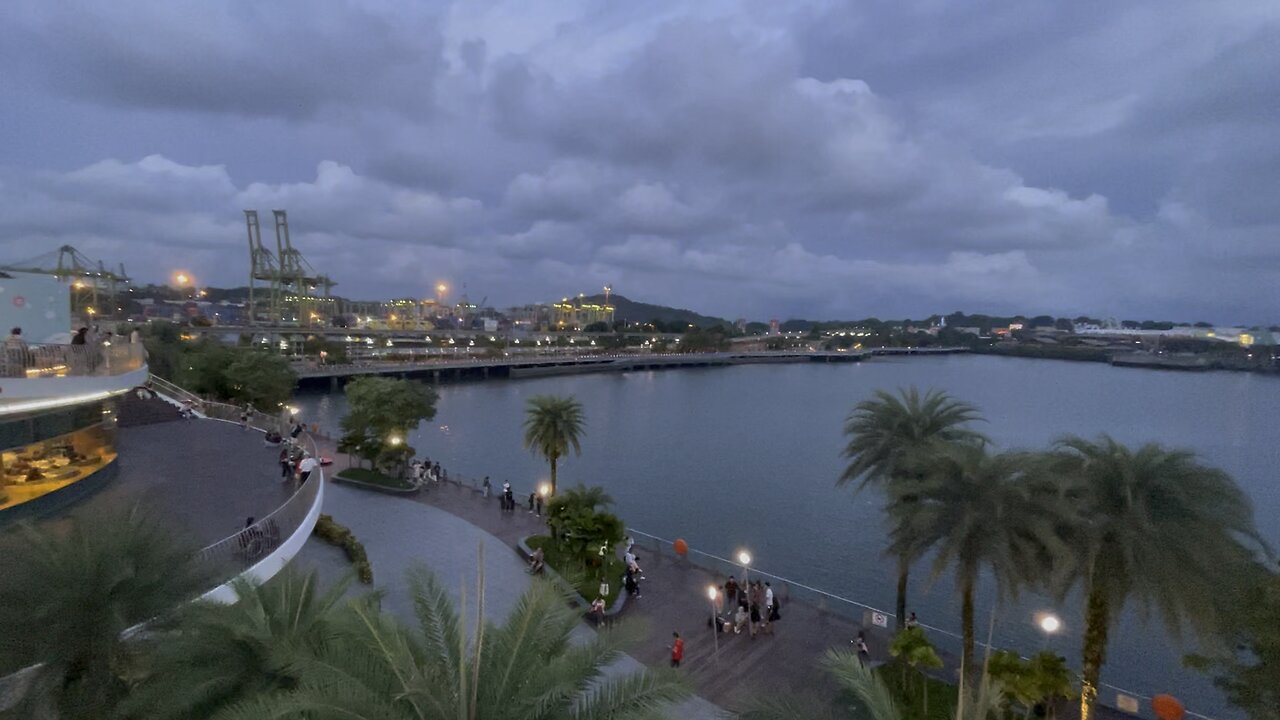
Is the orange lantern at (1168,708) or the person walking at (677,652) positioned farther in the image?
the person walking at (677,652)

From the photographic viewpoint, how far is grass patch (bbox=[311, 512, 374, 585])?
1512 cm

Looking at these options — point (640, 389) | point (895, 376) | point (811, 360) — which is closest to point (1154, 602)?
point (640, 389)

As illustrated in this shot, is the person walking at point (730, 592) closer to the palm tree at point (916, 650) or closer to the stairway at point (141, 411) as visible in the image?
the palm tree at point (916, 650)

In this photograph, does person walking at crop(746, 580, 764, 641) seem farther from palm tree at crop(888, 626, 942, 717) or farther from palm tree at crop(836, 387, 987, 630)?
palm tree at crop(888, 626, 942, 717)

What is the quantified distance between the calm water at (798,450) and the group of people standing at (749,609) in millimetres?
4332

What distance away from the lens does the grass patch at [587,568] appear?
15078 millimetres

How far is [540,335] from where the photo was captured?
149750mm

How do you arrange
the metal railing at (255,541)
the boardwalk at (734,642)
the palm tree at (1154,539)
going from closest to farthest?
the metal railing at (255,541), the palm tree at (1154,539), the boardwalk at (734,642)

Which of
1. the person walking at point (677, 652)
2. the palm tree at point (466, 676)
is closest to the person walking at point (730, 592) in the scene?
the person walking at point (677, 652)

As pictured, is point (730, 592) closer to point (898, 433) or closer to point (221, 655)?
point (898, 433)

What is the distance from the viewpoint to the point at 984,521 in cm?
1011

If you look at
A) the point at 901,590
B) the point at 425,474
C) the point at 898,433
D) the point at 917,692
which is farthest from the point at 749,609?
the point at 425,474

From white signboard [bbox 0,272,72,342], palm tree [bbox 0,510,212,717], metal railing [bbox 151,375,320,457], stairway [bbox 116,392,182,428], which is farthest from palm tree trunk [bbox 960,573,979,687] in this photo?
white signboard [bbox 0,272,72,342]

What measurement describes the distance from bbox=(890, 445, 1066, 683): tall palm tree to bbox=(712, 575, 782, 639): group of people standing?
158 inches
